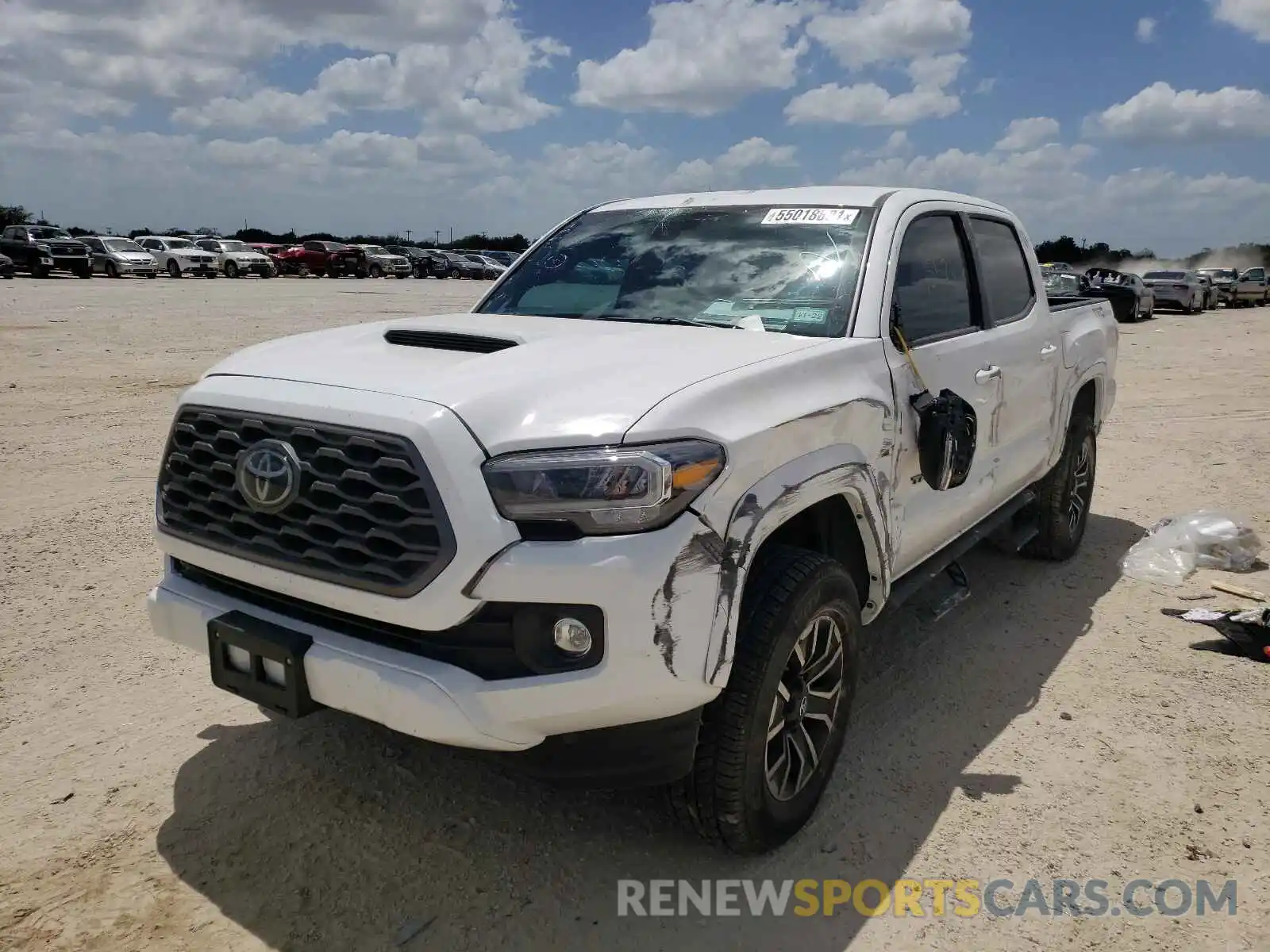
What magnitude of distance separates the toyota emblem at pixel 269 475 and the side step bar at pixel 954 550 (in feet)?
6.83

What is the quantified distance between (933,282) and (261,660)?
2.82m

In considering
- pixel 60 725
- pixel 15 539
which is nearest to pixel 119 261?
pixel 15 539

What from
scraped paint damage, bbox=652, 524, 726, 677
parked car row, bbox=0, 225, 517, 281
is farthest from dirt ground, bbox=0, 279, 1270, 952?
parked car row, bbox=0, 225, 517, 281

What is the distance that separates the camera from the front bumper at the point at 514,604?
2268 mm

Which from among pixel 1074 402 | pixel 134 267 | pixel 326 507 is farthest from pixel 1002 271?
pixel 134 267

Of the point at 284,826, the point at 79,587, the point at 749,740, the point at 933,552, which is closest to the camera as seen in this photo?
the point at 749,740

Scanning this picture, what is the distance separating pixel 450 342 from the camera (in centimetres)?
308

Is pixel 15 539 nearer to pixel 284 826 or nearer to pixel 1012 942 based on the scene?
pixel 284 826

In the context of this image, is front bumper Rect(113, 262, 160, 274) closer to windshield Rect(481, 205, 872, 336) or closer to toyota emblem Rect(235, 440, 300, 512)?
windshield Rect(481, 205, 872, 336)

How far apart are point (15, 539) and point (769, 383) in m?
4.71

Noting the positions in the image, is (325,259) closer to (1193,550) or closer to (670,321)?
(1193,550)

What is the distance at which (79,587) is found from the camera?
4848 millimetres

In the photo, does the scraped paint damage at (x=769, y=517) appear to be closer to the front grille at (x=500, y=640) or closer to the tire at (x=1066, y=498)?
the front grille at (x=500, y=640)

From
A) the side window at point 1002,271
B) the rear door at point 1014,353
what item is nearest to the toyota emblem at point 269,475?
the rear door at point 1014,353
